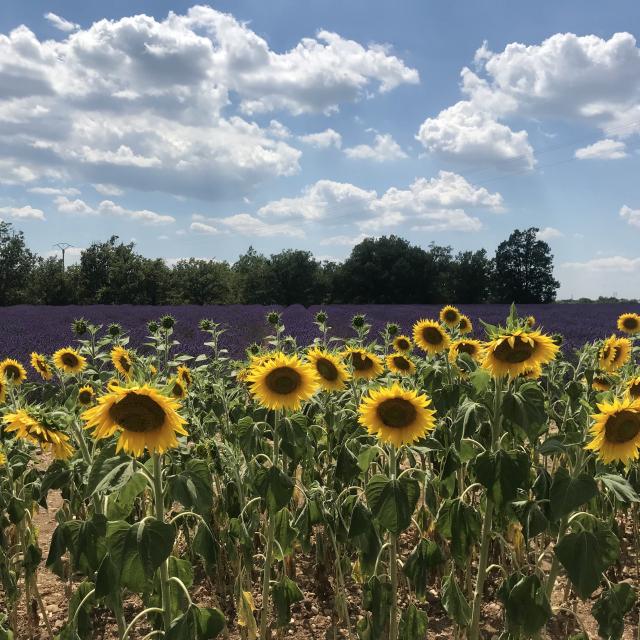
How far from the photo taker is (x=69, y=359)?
503 centimetres

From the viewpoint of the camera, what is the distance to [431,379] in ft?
11.2

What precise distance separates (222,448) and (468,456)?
133 cm

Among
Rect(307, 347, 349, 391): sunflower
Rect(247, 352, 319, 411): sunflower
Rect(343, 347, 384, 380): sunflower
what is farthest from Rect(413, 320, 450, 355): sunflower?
Rect(247, 352, 319, 411): sunflower

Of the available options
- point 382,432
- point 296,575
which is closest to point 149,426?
point 382,432

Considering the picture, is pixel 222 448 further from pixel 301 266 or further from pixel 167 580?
pixel 301 266

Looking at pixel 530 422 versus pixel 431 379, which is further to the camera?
pixel 431 379

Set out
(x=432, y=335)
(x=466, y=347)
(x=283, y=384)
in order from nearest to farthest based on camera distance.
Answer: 1. (x=283, y=384)
2. (x=466, y=347)
3. (x=432, y=335)

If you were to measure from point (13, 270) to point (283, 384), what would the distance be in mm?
54756

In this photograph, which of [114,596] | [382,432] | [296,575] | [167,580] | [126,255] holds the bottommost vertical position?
[296,575]

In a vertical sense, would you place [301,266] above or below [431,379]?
above

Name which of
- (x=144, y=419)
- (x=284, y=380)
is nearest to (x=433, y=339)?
(x=284, y=380)

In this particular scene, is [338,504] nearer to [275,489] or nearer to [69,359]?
[275,489]

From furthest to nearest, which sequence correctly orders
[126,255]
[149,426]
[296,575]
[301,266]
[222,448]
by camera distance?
[301,266] → [126,255] → [296,575] → [222,448] → [149,426]

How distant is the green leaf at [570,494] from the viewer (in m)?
1.96
